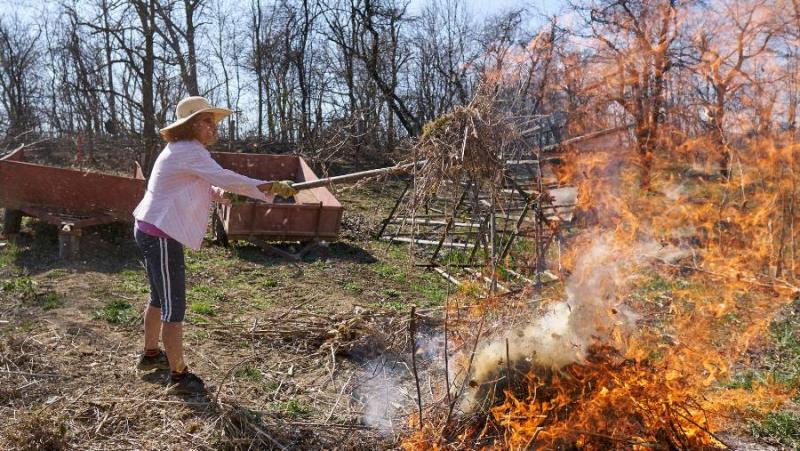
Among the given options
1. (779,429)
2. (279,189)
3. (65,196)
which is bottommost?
(779,429)

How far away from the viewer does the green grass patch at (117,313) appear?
5.09 metres

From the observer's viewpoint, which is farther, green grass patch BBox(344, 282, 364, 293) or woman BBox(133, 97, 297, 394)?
green grass patch BBox(344, 282, 364, 293)

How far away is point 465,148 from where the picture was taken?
3609 millimetres

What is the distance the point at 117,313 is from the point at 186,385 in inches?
74.1

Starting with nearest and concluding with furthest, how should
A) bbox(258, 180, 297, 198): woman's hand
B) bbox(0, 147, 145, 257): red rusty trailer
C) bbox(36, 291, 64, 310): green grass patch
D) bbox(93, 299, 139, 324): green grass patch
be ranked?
bbox(258, 180, 297, 198): woman's hand → bbox(93, 299, 139, 324): green grass patch → bbox(36, 291, 64, 310): green grass patch → bbox(0, 147, 145, 257): red rusty trailer

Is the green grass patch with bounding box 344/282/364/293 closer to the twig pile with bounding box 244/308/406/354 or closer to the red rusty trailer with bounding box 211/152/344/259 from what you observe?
the red rusty trailer with bounding box 211/152/344/259

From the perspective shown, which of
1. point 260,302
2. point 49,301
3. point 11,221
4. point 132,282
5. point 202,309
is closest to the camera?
point 49,301

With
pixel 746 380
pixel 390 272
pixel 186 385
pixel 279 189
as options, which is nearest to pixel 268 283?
pixel 390 272

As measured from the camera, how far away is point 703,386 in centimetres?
425

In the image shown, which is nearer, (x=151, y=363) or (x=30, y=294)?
(x=151, y=363)

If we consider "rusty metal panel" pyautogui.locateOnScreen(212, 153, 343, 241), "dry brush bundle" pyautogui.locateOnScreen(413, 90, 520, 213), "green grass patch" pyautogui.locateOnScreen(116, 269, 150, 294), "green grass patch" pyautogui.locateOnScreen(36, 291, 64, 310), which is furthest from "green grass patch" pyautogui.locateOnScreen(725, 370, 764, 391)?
"rusty metal panel" pyautogui.locateOnScreen(212, 153, 343, 241)

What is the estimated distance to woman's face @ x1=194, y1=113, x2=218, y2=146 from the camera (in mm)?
3648

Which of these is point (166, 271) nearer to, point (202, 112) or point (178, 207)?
point (178, 207)

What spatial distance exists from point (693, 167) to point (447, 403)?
571 inches
